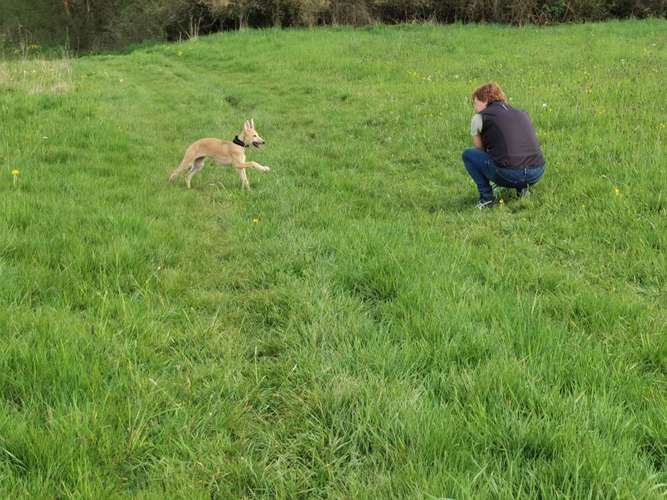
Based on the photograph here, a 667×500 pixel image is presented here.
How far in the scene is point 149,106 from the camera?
12805 millimetres

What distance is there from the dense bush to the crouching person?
22.1 metres

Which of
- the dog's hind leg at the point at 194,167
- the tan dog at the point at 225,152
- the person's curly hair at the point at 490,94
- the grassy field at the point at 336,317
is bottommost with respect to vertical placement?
the grassy field at the point at 336,317

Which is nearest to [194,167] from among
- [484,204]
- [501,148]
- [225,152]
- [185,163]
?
[185,163]

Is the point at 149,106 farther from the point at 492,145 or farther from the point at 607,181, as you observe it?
the point at 607,181

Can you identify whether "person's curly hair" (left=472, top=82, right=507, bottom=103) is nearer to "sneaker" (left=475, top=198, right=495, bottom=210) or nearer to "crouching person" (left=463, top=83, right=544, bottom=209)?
"crouching person" (left=463, top=83, right=544, bottom=209)

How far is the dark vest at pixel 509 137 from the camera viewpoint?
614 centimetres

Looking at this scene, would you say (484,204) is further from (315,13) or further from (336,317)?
(315,13)

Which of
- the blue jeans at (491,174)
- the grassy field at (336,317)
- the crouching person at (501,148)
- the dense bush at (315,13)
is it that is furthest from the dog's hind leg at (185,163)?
the dense bush at (315,13)

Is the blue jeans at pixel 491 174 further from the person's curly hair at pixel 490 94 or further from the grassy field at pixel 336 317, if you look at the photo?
the person's curly hair at pixel 490 94

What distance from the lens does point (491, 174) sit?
20.8 feet

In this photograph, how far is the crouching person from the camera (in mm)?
6164

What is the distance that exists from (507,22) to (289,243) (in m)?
25.5

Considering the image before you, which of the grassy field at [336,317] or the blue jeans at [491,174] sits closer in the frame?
the grassy field at [336,317]

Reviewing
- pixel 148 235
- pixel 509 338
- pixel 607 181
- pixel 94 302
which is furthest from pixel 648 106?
pixel 94 302
